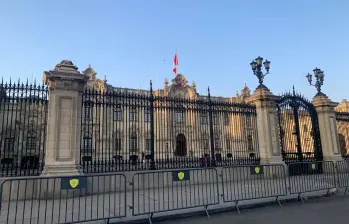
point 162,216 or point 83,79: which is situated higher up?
point 83,79

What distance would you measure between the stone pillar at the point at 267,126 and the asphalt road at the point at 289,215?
16.8 ft

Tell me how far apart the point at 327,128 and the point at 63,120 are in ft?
48.4

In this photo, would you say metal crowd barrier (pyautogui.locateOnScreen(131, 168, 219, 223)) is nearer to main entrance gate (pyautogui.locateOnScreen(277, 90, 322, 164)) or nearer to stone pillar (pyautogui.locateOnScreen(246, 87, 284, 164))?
stone pillar (pyautogui.locateOnScreen(246, 87, 284, 164))

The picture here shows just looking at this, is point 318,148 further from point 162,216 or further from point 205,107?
point 162,216

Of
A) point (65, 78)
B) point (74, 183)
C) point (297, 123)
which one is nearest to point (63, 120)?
point (65, 78)

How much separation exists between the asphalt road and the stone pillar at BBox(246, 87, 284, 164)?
16.8 ft

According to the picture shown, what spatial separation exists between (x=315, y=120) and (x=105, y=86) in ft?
85.2

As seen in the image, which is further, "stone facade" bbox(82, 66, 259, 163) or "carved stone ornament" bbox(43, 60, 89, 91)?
"stone facade" bbox(82, 66, 259, 163)

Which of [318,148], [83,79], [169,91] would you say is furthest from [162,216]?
[169,91]

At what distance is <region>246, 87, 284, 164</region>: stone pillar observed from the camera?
1302 centimetres

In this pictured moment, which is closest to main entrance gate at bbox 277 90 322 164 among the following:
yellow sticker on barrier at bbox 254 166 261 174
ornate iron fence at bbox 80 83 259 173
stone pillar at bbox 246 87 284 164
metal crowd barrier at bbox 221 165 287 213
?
stone pillar at bbox 246 87 284 164

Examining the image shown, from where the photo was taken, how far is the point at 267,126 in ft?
43.2

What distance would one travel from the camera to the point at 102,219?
18.3 feet

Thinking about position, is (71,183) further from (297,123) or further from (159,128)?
(297,123)
